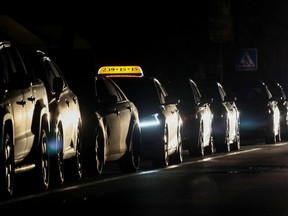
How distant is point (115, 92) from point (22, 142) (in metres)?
5.27

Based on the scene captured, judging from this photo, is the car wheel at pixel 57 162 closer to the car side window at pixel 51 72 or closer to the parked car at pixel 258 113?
the car side window at pixel 51 72

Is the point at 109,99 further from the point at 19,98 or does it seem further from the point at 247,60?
the point at 247,60

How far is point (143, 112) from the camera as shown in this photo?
70.9 feet

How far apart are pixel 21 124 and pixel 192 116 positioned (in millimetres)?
10689

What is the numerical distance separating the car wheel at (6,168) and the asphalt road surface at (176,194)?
14 cm

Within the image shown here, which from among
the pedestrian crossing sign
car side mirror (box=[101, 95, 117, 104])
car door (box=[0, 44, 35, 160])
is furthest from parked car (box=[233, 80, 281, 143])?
car door (box=[0, 44, 35, 160])

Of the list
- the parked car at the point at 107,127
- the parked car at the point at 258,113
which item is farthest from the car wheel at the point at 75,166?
the parked car at the point at 258,113

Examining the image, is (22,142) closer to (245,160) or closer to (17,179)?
(17,179)

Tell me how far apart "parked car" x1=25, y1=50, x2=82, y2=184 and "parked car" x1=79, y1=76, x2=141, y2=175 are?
0.35 m

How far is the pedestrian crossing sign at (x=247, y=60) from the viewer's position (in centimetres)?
3903

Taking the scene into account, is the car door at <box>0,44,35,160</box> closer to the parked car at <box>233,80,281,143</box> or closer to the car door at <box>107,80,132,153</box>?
the car door at <box>107,80,132,153</box>

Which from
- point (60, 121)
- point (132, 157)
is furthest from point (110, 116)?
point (60, 121)

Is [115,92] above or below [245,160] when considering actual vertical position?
above

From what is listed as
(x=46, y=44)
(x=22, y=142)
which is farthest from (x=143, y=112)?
(x=46, y=44)
